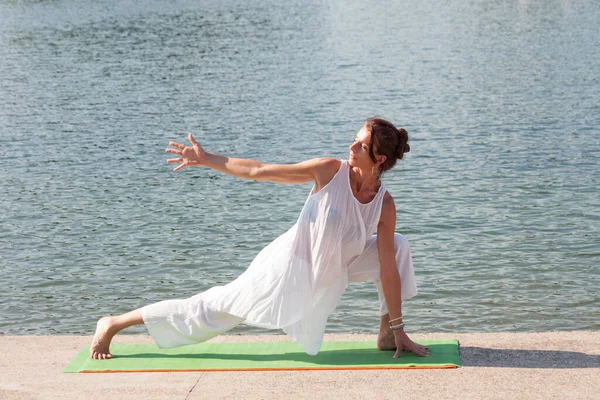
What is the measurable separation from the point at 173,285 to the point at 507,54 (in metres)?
23.4

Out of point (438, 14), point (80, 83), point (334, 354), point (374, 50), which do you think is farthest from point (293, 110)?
point (438, 14)

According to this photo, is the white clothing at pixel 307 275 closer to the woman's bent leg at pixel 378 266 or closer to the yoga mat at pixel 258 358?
the woman's bent leg at pixel 378 266

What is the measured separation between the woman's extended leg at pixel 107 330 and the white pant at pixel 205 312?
0.38ft

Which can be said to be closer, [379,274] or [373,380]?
[373,380]

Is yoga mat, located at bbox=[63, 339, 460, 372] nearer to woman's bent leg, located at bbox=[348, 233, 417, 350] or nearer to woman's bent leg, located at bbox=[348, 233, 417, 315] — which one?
woman's bent leg, located at bbox=[348, 233, 417, 350]

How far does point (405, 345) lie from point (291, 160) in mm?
11348

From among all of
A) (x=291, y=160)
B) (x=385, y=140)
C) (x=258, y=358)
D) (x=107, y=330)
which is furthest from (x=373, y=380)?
(x=291, y=160)

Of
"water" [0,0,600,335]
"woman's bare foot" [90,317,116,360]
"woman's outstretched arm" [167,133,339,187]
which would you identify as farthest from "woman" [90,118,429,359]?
"water" [0,0,600,335]

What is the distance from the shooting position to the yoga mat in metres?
6.48

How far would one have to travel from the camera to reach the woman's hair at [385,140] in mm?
6312

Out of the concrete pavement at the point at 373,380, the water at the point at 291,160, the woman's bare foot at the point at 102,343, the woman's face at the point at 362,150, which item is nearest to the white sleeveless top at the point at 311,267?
the woman's face at the point at 362,150

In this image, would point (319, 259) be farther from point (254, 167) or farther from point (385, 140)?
point (385, 140)

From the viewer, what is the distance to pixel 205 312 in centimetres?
665

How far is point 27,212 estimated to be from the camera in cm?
1447
